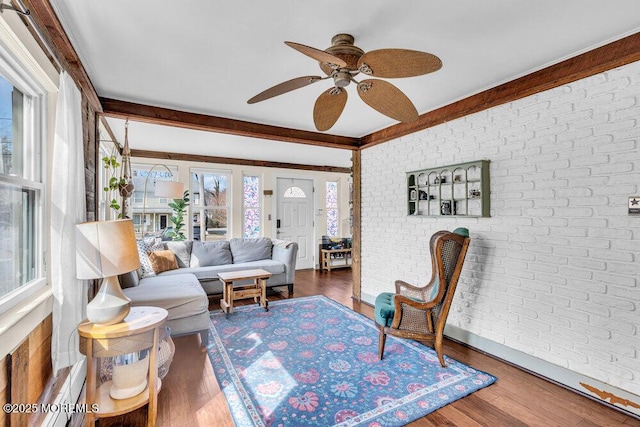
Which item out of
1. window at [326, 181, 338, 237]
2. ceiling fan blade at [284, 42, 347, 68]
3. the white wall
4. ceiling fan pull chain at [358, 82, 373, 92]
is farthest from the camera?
window at [326, 181, 338, 237]

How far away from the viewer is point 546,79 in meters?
2.39

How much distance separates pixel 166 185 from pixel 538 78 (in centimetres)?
460

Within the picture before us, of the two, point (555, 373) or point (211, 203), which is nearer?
point (555, 373)

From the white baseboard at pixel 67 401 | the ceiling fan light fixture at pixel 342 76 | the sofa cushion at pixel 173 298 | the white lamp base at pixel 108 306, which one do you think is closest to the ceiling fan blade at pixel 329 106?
the ceiling fan light fixture at pixel 342 76

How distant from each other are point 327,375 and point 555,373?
1.71m

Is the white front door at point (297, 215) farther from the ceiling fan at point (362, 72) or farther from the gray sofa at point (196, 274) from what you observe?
the ceiling fan at point (362, 72)

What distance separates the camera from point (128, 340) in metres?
1.79

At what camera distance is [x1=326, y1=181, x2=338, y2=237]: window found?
741cm

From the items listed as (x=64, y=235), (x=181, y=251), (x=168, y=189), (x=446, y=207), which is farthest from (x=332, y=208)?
(x=64, y=235)

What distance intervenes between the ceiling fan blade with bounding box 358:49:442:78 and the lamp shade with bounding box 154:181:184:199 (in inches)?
152

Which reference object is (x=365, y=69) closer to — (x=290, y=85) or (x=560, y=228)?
(x=290, y=85)

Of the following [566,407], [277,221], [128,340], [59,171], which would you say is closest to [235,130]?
[59,171]

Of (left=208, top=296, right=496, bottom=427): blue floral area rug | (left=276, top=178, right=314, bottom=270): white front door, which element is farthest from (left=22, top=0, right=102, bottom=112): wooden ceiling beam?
(left=276, top=178, right=314, bottom=270): white front door

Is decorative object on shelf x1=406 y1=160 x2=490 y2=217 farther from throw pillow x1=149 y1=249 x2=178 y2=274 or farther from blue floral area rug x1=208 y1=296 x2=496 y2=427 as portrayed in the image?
throw pillow x1=149 y1=249 x2=178 y2=274
